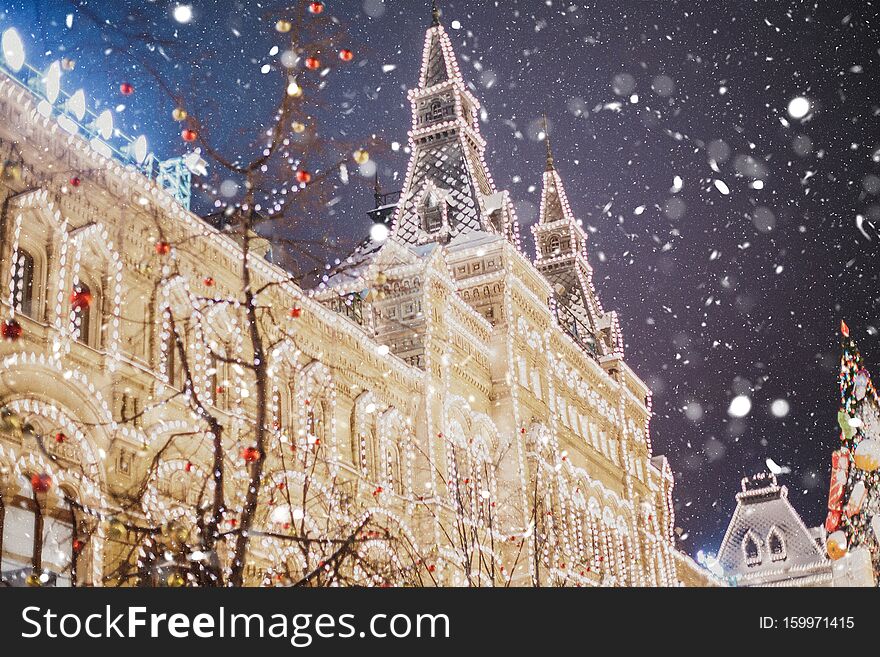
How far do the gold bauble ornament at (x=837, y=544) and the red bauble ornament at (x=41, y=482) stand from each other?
1087 inches

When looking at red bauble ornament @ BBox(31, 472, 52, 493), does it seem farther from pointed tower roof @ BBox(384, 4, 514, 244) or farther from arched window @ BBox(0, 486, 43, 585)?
pointed tower roof @ BBox(384, 4, 514, 244)

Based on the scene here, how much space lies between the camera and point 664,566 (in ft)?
140

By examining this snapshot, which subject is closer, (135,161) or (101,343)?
(101,343)

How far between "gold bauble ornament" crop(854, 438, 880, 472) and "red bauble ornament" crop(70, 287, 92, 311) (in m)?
22.7

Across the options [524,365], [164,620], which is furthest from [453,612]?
[524,365]

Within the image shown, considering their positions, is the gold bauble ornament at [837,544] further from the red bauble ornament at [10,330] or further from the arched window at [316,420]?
the red bauble ornament at [10,330]

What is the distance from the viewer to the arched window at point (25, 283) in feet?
48.8

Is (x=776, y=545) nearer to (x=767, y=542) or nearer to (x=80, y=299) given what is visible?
(x=767, y=542)

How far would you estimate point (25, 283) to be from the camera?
15.1m

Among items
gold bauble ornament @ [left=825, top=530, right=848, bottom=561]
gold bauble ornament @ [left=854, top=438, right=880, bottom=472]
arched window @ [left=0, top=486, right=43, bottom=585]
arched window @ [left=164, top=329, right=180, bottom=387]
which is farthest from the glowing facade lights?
gold bauble ornament @ [left=825, top=530, right=848, bottom=561]

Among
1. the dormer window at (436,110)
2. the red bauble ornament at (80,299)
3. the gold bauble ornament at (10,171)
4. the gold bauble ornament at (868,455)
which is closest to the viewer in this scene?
the gold bauble ornament at (10,171)

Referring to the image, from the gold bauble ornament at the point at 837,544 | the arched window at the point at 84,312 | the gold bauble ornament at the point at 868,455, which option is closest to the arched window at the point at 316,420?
the arched window at the point at 84,312

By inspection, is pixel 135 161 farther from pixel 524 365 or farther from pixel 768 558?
pixel 768 558

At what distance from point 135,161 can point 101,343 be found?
319 cm
